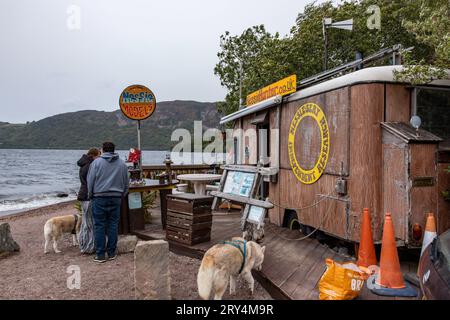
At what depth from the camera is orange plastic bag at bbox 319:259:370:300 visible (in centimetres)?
363

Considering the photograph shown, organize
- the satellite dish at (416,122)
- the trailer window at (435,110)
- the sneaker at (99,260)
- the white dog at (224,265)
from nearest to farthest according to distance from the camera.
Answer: the white dog at (224,265) < the satellite dish at (416,122) < the trailer window at (435,110) < the sneaker at (99,260)

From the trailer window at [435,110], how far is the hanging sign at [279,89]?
219 cm

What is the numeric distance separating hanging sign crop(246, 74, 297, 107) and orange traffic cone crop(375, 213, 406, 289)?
3.29m

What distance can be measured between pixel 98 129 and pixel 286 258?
144 metres

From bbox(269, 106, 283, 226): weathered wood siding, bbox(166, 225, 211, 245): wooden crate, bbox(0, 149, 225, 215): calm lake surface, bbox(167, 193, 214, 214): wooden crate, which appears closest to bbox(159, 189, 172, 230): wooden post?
bbox(166, 225, 211, 245): wooden crate

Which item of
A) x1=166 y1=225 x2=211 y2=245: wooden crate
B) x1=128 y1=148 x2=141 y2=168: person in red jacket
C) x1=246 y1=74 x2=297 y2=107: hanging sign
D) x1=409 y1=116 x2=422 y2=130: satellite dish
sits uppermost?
x1=246 y1=74 x2=297 y2=107: hanging sign

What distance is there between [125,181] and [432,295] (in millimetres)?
5159

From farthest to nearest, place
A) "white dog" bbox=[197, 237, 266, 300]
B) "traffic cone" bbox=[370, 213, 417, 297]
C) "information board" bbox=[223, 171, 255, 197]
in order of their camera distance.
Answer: "information board" bbox=[223, 171, 255, 197], "traffic cone" bbox=[370, 213, 417, 297], "white dog" bbox=[197, 237, 266, 300]

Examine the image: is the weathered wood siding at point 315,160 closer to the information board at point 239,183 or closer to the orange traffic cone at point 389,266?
the orange traffic cone at point 389,266

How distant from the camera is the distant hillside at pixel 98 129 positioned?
12924 cm

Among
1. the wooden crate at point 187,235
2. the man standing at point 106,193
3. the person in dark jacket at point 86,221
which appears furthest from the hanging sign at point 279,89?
the person in dark jacket at point 86,221

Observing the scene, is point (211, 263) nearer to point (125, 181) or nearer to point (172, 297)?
→ point (172, 297)

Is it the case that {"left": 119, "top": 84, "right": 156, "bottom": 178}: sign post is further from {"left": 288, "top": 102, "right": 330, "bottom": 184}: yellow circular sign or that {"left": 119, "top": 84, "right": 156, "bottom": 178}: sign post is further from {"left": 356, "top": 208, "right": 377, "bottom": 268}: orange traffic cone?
{"left": 356, "top": 208, "right": 377, "bottom": 268}: orange traffic cone
